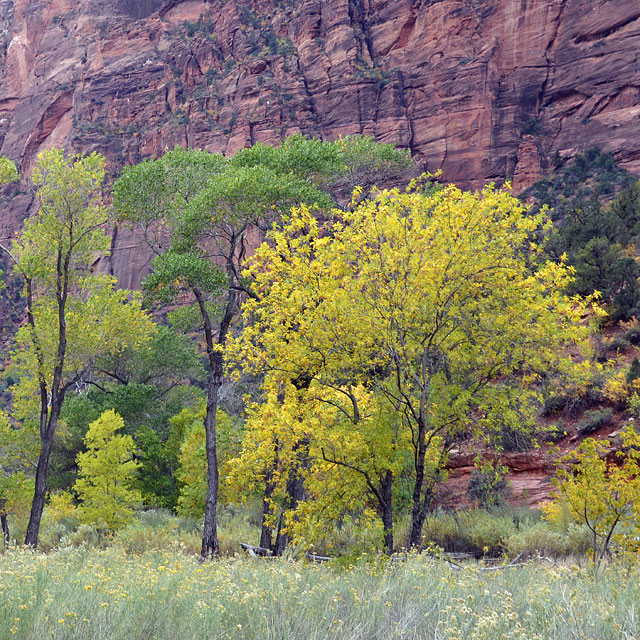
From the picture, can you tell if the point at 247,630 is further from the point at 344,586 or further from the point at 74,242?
the point at 74,242

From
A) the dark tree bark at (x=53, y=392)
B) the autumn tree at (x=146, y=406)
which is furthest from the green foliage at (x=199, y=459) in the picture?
the dark tree bark at (x=53, y=392)

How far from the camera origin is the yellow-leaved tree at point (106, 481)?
2073 cm

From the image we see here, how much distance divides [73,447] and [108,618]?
28802 mm

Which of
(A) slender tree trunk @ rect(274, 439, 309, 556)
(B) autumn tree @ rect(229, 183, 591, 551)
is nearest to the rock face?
(A) slender tree trunk @ rect(274, 439, 309, 556)

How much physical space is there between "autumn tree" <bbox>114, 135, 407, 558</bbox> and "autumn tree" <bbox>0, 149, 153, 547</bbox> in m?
1.41

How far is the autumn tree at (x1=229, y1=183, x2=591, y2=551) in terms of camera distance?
339 inches

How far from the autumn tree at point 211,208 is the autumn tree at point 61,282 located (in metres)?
1.41

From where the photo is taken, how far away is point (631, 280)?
23.2 metres

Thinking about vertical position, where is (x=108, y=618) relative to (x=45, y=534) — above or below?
above

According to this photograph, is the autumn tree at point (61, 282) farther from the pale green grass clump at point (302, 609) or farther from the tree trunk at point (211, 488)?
the pale green grass clump at point (302, 609)

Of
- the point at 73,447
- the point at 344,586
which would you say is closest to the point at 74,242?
the point at 344,586

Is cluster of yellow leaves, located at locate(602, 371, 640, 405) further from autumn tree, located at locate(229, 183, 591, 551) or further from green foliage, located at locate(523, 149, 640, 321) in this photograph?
autumn tree, located at locate(229, 183, 591, 551)

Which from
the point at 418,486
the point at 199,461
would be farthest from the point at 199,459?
the point at 418,486

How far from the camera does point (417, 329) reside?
9.02m
